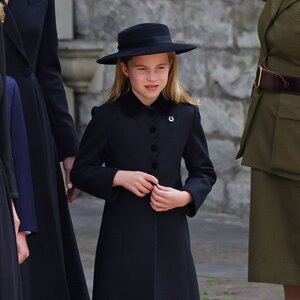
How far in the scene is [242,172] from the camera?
9.16 meters

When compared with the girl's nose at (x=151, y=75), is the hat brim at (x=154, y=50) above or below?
above

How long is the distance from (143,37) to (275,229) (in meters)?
1.05

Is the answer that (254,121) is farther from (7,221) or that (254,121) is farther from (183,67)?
(183,67)

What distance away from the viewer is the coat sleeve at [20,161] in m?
4.82

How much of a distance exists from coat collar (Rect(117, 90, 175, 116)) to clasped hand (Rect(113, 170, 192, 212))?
258mm

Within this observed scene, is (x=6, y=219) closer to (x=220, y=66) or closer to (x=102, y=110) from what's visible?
(x=102, y=110)

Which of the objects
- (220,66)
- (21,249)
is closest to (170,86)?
(21,249)

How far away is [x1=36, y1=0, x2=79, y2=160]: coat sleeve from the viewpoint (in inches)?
219

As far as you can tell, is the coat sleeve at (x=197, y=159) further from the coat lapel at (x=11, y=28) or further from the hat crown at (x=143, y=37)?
the coat lapel at (x=11, y=28)

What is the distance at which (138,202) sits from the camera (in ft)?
17.2

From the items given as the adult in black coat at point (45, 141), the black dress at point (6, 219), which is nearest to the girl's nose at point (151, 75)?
the adult in black coat at point (45, 141)

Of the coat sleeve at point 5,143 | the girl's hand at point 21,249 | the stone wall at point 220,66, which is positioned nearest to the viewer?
the coat sleeve at point 5,143

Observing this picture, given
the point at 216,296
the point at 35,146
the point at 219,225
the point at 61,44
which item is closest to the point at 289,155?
the point at 35,146

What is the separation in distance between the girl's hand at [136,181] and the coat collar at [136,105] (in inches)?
10.1
